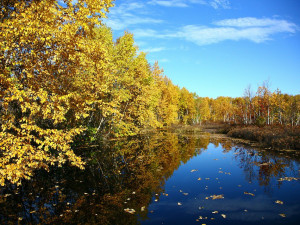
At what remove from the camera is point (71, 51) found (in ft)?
25.8

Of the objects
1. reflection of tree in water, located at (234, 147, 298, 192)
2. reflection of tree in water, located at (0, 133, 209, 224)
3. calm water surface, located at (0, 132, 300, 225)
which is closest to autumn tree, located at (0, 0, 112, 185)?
reflection of tree in water, located at (0, 133, 209, 224)

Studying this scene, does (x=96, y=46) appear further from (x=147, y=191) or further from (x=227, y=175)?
(x=227, y=175)

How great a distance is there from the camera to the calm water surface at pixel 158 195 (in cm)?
715

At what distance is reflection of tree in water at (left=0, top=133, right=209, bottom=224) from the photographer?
23.5 ft

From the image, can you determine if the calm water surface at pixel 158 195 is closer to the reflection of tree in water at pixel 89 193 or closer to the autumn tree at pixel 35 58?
the reflection of tree in water at pixel 89 193

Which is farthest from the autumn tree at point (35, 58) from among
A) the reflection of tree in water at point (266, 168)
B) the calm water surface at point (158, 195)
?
the reflection of tree in water at point (266, 168)

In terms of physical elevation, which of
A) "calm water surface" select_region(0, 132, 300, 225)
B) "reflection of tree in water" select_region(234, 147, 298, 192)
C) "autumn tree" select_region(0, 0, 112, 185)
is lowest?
"calm water surface" select_region(0, 132, 300, 225)

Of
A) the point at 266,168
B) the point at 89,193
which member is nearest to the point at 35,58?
the point at 89,193

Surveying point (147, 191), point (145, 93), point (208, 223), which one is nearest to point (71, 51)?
point (147, 191)

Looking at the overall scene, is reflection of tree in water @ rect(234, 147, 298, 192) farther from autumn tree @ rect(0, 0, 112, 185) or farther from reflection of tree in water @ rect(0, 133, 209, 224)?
autumn tree @ rect(0, 0, 112, 185)

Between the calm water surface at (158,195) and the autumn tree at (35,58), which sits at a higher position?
the autumn tree at (35,58)

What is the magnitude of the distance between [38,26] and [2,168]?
5097mm

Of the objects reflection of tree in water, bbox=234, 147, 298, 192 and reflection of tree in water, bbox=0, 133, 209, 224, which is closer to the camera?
reflection of tree in water, bbox=0, 133, 209, 224

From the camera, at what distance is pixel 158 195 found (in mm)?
9242
